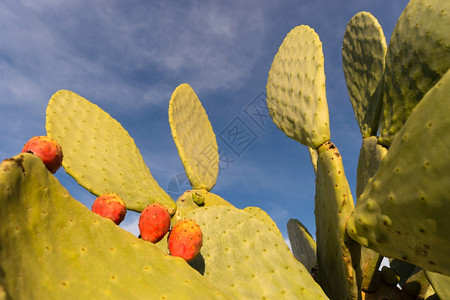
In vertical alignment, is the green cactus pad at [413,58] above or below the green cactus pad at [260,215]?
above

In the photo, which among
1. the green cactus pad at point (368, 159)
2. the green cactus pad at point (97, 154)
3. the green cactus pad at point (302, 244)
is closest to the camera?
the green cactus pad at point (368, 159)

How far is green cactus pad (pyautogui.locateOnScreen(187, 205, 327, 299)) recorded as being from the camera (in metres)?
2.08

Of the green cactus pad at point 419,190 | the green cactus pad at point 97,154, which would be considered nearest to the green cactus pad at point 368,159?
the green cactus pad at point 419,190

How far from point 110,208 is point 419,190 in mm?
1540

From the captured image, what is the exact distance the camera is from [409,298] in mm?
2850

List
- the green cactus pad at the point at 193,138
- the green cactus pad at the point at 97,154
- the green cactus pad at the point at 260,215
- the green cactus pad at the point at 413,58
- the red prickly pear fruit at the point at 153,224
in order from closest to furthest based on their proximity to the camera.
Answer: the red prickly pear fruit at the point at 153,224 < the green cactus pad at the point at 413,58 < the green cactus pad at the point at 97,154 < the green cactus pad at the point at 193,138 < the green cactus pad at the point at 260,215

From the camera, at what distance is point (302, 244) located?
4.03 m

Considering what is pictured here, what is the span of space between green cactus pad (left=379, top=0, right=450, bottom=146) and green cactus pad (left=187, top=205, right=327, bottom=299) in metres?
1.15

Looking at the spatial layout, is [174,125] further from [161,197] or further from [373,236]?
[373,236]

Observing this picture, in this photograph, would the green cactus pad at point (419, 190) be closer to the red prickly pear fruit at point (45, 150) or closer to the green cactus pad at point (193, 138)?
the red prickly pear fruit at point (45, 150)

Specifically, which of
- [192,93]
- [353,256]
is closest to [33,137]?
[353,256]

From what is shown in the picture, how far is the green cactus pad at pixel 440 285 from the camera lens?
83.2 inches

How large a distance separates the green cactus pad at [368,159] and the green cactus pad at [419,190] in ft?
3.29

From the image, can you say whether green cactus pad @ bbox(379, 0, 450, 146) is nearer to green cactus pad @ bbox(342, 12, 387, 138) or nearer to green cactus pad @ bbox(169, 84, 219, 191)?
green cactus pad @ bbox(342, 12, 387, 138)
